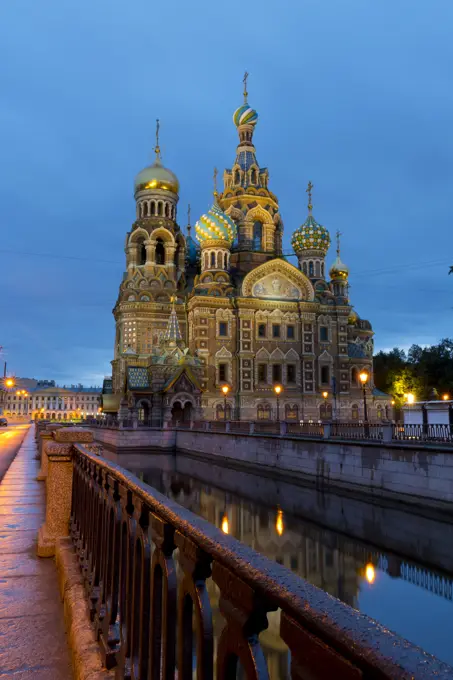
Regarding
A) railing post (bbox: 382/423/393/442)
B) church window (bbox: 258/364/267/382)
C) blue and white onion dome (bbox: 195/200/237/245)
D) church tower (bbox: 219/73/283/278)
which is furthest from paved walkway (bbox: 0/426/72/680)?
church tower (bbox: 219/73/283/278)

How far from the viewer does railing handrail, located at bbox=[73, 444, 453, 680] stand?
3.32 feet

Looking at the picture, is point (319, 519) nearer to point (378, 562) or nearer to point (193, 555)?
point (378, 562)

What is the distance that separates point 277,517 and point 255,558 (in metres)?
16.4

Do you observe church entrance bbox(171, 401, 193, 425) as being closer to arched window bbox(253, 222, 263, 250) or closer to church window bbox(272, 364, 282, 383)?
church window bbox(272, 364, 282, 383)

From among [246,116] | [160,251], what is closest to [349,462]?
[160,251]

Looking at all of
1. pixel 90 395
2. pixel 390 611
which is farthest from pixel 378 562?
pixel 90 395

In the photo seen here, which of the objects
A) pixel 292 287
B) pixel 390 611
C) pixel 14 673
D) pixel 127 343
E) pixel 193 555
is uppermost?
pixel 292 287

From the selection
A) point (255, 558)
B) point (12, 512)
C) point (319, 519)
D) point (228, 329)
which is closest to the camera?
point (255, 558)

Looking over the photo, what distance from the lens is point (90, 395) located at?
5226 inches

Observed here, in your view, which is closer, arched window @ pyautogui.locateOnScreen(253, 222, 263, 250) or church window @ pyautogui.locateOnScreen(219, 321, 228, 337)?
church window @ pyautogui.locateOnScreen(219, 321, 228, 337)

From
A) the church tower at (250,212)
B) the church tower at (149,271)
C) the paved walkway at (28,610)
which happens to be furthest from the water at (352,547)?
the church tower at (250,212)

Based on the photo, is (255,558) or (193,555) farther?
(193,555)

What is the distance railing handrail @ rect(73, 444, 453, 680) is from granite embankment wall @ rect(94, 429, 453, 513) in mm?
14710

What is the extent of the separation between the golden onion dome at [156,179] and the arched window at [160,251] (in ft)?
17.9
